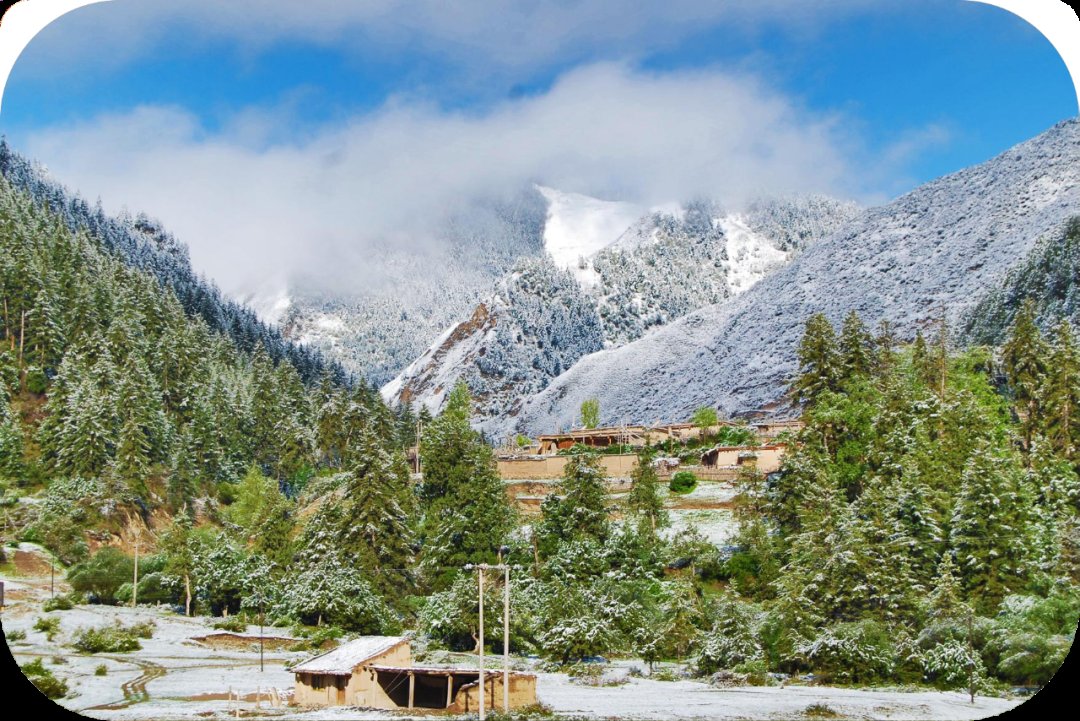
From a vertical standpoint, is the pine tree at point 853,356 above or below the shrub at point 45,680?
above

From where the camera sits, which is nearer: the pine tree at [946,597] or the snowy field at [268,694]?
the snowy field at [268,694]

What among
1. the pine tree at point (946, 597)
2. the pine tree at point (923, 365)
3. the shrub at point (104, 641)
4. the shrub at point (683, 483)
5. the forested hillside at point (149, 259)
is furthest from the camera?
the forested hillside at point (149, 259)

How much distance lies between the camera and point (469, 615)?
141 ft

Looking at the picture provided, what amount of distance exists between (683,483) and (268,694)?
33.7 meters

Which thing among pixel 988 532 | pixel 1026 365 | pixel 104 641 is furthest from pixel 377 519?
pixel 1026 365

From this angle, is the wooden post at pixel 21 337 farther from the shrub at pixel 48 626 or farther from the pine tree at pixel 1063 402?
the pine tree at pixel 1063 402

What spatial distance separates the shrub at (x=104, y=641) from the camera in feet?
129

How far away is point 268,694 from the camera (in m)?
33.6

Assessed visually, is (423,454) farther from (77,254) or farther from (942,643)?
(77,254)

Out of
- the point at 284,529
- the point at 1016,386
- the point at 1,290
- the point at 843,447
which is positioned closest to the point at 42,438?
the point at 1,290

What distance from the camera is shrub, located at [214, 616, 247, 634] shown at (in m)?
44.8

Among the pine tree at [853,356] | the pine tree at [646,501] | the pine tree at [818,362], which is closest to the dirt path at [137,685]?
the pine tree at [646,501]

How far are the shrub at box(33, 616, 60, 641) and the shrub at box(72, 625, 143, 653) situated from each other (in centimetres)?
100

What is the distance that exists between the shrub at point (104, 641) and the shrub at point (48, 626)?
1.00 m
